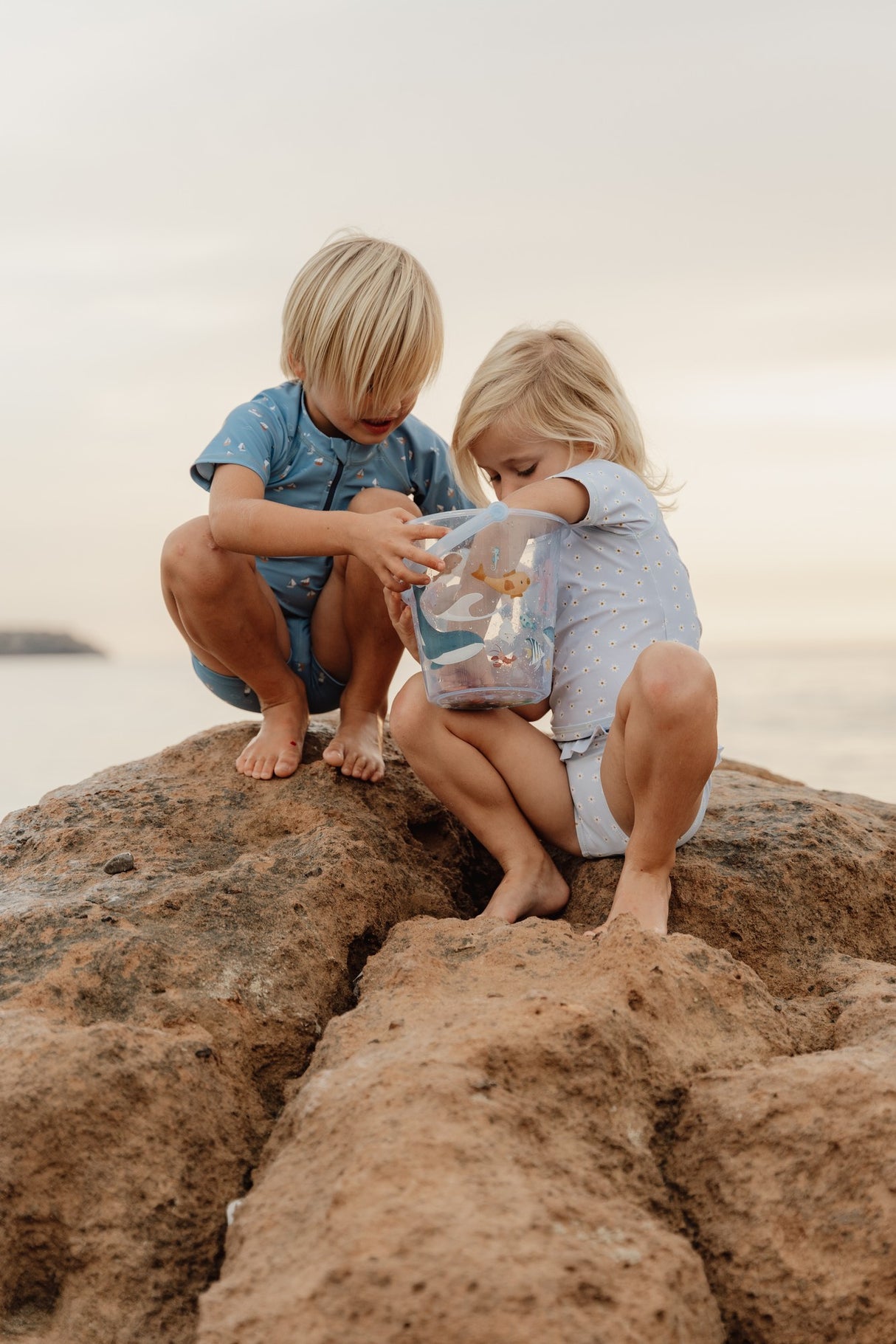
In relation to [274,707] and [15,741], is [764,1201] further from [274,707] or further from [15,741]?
[15,741]

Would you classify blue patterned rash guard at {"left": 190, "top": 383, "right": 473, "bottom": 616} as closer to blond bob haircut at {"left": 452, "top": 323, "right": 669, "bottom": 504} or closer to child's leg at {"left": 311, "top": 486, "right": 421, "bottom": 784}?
child's leg at {"left": 311, "top": 486, "right": 421, "bottom": 784}

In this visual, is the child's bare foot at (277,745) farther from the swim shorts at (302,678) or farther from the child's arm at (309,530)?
the child's arm at (309,530)

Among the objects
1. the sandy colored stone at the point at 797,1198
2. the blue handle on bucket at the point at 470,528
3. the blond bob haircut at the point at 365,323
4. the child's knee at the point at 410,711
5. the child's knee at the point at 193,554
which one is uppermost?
the blond bob haircut at the point at 365,323

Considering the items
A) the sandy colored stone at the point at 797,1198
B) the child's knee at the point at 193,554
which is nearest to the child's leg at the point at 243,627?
the child's knee at the point at 193,554

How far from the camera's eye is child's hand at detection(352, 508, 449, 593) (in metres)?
2.26

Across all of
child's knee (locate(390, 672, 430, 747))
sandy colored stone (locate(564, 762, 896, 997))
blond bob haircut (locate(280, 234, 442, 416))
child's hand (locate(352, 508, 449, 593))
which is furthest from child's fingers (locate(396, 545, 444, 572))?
→ sandy colored stone (locate(564, 762, 896, 997))

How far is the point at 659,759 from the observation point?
219 centimetres

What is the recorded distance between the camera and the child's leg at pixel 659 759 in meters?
2.15

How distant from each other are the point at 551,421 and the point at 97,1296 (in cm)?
191

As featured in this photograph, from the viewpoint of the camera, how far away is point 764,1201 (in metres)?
1.37

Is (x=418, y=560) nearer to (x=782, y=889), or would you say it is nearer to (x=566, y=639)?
(x=566, y=639)

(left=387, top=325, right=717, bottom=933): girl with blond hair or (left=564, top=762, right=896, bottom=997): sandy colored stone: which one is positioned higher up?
(left=387, top=325, right=717, bottom=933): girl with blond hair

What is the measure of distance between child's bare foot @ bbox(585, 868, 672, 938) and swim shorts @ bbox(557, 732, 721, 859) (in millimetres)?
137

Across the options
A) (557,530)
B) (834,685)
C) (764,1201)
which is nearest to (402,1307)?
(764,1201)
